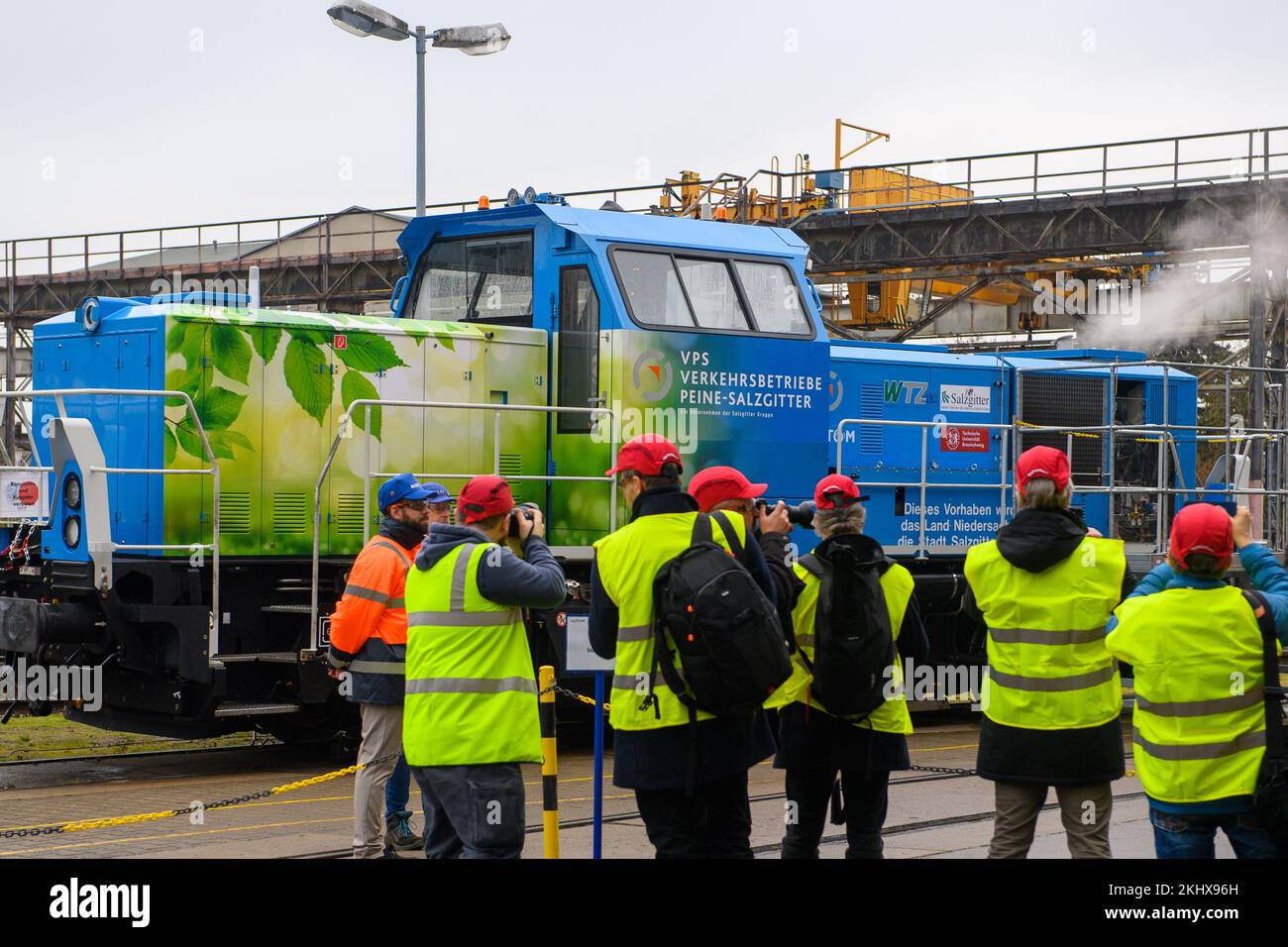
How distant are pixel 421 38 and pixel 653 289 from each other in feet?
28.2

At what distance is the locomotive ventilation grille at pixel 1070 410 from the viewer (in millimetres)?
14562

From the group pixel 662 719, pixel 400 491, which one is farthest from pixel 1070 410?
pixel 662 719

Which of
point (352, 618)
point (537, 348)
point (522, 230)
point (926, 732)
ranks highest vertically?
point (522, 230)

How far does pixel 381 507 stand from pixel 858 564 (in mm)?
2832

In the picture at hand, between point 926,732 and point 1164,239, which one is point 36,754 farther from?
point 1164,239

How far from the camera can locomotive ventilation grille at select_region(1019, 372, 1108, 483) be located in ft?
47.8

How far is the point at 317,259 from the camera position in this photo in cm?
3186

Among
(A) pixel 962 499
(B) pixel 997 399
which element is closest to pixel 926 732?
(A) pixel 962 499

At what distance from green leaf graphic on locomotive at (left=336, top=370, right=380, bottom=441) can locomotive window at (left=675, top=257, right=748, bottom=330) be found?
2405 millimetres

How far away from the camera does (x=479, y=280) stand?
39.7ft

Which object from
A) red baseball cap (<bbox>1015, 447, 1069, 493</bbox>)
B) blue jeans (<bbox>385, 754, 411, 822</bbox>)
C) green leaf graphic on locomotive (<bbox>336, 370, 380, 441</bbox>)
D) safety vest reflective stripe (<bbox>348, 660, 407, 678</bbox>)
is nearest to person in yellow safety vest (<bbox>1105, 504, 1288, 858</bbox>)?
red baseball cap (<bbox>1015, 447, 1069, 493</bbox>)

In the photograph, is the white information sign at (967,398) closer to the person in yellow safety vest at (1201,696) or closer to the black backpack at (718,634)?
the person in yellow safety vest at (1201,696)

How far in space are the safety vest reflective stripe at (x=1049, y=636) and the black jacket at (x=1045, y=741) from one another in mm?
226

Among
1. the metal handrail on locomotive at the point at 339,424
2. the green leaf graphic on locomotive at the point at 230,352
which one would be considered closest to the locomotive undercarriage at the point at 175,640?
the metal handrail on locomotive at the point at 339,424
